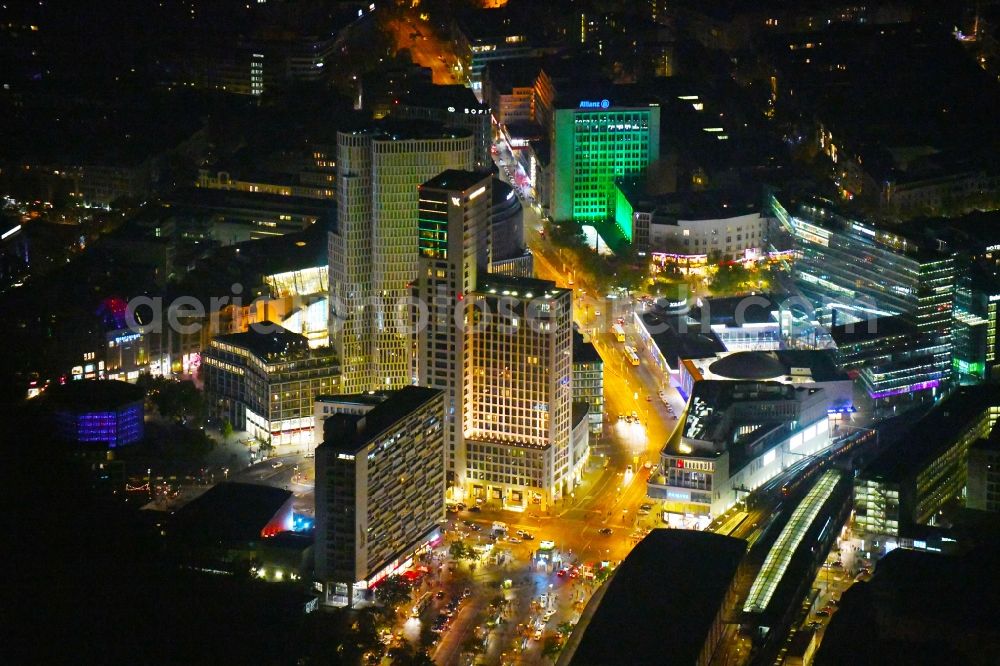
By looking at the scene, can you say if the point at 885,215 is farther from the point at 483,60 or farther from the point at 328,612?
the point at 328,612

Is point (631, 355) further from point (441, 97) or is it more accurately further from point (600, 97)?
point (441, 97)

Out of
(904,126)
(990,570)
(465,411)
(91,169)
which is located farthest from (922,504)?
(91,169)

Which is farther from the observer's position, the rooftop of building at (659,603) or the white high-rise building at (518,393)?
the white high-rise building at (518,393)

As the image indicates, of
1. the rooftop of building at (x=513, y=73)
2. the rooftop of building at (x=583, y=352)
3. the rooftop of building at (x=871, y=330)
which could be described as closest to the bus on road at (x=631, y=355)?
Result: the rooftop of building at (x=583, y=352)

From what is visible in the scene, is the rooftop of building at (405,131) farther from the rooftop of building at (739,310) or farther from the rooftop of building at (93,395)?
the rooftop of building at (739,310)

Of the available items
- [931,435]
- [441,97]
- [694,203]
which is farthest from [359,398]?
[441,97]

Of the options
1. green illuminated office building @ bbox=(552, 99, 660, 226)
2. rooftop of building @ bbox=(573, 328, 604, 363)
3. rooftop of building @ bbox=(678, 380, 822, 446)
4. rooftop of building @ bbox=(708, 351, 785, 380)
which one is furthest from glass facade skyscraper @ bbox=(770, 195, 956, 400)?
rooftop of building @ bbox=(573, 328, 604, 363)
